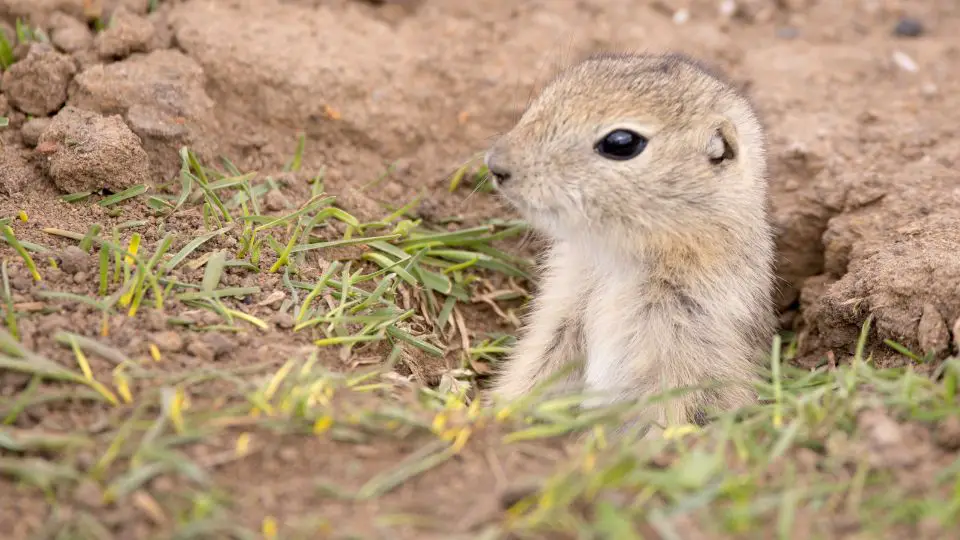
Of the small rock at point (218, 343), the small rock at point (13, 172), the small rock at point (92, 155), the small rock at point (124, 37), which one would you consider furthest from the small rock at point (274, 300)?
the small rock at point (124, 37)

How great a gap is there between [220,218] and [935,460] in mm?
3564

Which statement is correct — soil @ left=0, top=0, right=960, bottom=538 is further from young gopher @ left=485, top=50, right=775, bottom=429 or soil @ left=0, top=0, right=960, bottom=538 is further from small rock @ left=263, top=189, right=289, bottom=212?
young gopher @ left=485, top=50, right=775, bottom=429

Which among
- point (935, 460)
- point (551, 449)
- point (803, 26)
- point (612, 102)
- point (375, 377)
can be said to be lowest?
point (375, 377)

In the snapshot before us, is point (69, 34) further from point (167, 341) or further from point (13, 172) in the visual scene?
point (167, 341)

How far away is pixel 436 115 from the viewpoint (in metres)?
Result: 6.86

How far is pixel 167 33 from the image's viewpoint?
6.46m

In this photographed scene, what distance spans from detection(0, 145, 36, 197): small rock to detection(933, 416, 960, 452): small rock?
14.3 feet

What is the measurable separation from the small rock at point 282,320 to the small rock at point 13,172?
159cm

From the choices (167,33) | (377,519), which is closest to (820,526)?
(377,519)

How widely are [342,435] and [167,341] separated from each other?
97 cm

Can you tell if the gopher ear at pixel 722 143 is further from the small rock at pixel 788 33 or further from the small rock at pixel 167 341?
the small rock at pixel 788 33

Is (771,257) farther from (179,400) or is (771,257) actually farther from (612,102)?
(179,400)

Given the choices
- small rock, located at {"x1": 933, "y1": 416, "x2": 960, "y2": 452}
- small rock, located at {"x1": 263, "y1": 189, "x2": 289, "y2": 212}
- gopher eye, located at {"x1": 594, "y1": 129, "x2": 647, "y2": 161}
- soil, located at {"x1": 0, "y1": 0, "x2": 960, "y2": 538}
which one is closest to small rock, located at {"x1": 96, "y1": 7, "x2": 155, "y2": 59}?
soil, located at {"x1": 0, "y1": 0, "x2": 960, "y2": 538}

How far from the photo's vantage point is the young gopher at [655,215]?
15.9ft
